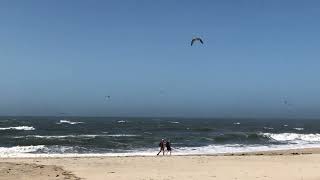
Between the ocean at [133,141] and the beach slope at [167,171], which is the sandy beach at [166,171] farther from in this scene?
the ocean at [133,141]

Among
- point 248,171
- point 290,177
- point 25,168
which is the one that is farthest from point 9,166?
point 290,177

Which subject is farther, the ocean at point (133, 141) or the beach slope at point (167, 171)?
the ocean at point (133, 141)

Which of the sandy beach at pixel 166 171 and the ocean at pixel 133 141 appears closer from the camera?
the sandy beach at pixel 166 171

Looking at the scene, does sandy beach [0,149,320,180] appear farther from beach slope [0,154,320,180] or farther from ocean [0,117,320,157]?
ocean [0,117,320,157]

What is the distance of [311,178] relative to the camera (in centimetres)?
1678

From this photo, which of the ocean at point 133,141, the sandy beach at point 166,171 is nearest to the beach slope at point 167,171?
the sandy beach at point 166,171

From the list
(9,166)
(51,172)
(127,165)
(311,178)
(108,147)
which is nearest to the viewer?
(311,178)

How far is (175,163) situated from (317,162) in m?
6.05

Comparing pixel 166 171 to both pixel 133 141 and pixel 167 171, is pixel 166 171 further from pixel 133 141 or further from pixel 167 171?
pixel 133 141

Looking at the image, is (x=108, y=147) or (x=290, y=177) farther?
(x=108, y=147)

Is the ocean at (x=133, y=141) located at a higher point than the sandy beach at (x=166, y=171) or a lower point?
higher

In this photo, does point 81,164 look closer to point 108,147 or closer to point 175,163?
point 175,163

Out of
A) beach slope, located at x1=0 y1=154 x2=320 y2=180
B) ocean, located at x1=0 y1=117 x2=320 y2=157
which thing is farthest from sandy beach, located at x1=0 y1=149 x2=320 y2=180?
ocean, located at x1=0 y1=117 x2=320 y2=157

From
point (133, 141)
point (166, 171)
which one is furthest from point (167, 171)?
point (133, 141)
